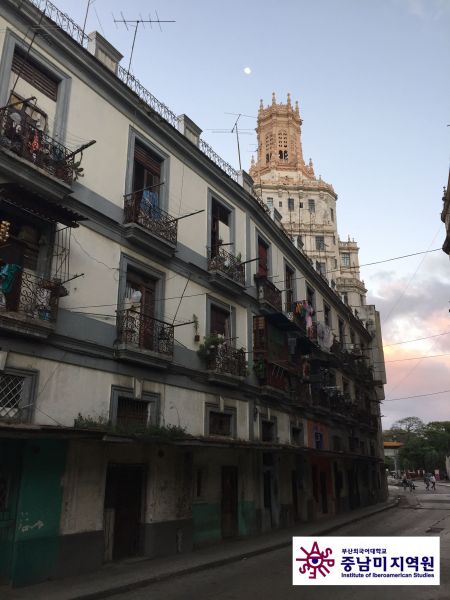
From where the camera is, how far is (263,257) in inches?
882

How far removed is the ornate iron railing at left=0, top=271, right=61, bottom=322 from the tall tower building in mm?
44263

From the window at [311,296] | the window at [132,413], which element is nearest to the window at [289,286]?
the window at [311,296]

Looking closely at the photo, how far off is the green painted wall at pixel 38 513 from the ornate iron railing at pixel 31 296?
2709 mm

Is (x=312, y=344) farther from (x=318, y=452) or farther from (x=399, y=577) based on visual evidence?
(x=399, y=577)

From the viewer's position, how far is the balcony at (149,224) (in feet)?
45.3

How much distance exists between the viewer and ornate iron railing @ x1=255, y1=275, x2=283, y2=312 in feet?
66.9

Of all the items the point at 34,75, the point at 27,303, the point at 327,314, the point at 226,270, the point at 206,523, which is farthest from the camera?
the point at 327,314

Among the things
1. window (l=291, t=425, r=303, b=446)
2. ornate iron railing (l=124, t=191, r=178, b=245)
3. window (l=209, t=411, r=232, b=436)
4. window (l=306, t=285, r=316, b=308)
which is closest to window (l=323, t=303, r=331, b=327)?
window (l=306, t=285, r=316, b=308)

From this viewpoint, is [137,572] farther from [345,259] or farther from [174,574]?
[345,259]

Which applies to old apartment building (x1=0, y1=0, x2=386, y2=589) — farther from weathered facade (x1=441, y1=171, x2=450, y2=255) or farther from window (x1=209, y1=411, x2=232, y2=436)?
weathered facade (x1=441, y1=171, x2=450, y2=255)

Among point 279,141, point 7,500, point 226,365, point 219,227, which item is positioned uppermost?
point 279,141

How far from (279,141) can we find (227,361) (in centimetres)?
5724

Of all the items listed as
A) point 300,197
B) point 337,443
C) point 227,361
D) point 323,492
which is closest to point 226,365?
point 227,361

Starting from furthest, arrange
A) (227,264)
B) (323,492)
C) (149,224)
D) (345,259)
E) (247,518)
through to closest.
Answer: (345,259) < (323,492) < (227,264) < (247,518) < (149,224)
